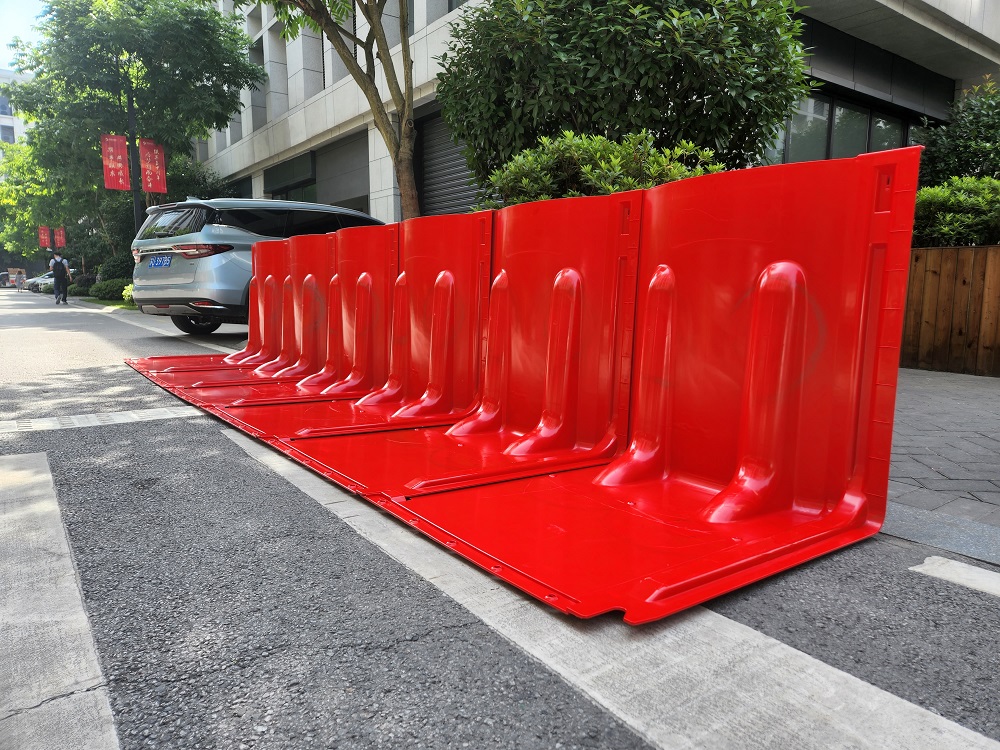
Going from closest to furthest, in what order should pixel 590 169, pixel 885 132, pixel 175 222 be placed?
pixel 590 169, pixel 175 222, pixel 885 132

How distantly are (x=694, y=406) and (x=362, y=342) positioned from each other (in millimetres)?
3219

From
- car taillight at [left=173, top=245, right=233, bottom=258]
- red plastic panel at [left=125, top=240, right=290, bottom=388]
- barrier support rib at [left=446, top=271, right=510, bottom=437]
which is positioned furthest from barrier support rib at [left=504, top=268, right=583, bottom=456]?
car taillight at [left=173, top=245, right=233, bottom=258]

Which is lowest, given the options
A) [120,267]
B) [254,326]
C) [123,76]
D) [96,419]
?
[96,419]

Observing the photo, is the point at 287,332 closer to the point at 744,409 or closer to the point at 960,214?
the point at 744,409

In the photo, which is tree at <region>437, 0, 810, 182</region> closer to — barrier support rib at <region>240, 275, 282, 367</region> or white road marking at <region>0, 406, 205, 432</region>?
barrier support rib at <region>240, 275, 282, 367</region>

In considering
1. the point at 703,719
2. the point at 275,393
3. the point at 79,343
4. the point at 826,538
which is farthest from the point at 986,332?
the point at 79,343

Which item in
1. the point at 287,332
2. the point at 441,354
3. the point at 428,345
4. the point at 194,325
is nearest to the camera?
the point at 441,354

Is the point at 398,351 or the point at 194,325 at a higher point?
the point at 398,351

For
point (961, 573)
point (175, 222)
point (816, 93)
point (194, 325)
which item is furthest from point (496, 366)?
point (816, 93)

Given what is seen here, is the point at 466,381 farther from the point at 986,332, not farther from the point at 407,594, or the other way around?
the point at 986,332

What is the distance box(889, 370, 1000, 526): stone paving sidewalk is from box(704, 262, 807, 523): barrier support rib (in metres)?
0.85

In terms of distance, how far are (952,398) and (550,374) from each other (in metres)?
4.45

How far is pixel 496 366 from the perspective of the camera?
13.6 ft

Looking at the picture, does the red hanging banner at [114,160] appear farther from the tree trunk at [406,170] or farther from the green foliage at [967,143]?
the green foliage at [967,143]
